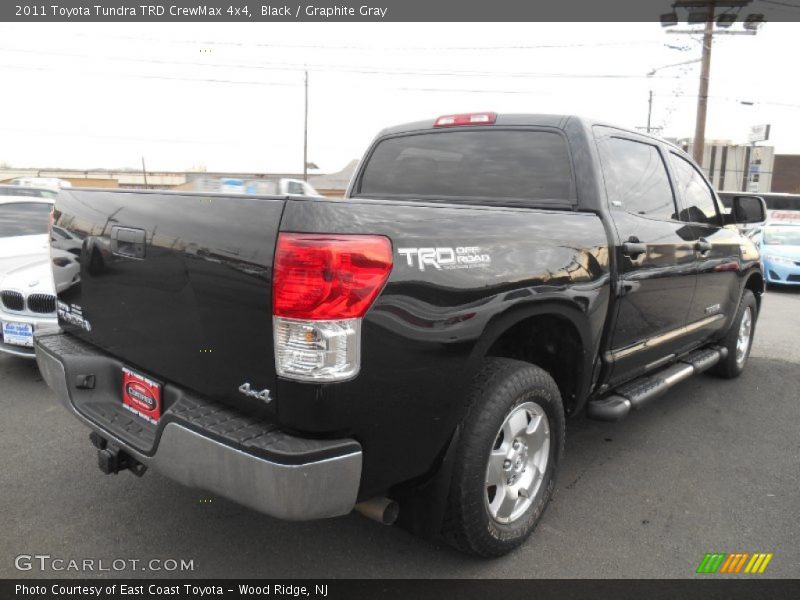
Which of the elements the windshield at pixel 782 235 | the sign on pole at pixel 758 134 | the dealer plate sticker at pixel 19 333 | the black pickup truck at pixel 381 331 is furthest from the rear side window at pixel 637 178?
the sign on pole at pixel 758 134

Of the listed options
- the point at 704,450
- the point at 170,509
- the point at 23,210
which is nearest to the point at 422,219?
the point at 170,509

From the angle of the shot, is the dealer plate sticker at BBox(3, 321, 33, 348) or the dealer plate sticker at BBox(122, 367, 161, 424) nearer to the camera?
the dealer plate sticker at BBox(122, 367, 161, 424)

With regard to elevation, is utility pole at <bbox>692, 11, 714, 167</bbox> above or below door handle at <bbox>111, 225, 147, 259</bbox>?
above

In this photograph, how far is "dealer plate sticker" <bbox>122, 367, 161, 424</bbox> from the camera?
238 centimetres

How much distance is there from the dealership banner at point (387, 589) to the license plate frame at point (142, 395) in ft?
2.32

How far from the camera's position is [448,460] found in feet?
7.50

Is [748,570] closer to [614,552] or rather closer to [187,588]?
[614,552]

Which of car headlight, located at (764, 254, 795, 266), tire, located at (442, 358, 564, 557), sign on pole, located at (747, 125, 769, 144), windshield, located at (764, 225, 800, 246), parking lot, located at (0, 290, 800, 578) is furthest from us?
sign on pole, located at (747, 125, 769, 144)

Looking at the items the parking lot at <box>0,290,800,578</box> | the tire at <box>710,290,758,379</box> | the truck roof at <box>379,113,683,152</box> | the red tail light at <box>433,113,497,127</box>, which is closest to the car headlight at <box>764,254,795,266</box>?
the tire at <box>710,290,758,379</box>

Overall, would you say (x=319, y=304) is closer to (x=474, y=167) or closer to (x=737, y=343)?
(x=474, y=167)

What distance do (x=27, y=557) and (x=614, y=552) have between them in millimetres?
2647

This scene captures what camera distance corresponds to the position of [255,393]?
198cm

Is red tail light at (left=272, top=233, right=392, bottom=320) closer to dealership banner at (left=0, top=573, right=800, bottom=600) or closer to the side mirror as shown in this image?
dealership banner at (left=0, top=573, right=800, bottom=600)

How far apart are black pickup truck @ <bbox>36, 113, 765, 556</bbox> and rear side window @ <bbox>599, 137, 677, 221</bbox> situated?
0.02 meters
